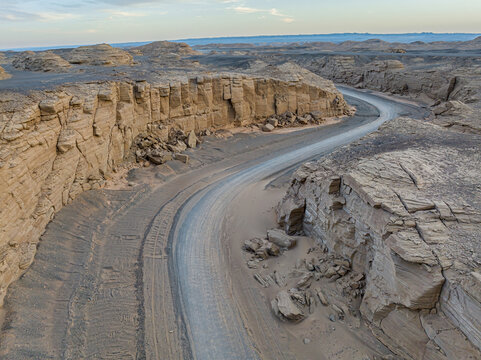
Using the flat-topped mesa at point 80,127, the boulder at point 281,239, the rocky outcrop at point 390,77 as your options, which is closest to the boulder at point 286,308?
→ the boulder at point 281,239

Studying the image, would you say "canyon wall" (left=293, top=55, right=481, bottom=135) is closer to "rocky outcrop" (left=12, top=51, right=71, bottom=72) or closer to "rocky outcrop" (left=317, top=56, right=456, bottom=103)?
"rocky outcrop" (left=317, top=56, right=456, bottom=103)

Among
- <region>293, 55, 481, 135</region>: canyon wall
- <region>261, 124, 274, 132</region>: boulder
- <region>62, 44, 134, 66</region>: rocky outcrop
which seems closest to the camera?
<region>293, 55, 481, 135</region>: canyon wall

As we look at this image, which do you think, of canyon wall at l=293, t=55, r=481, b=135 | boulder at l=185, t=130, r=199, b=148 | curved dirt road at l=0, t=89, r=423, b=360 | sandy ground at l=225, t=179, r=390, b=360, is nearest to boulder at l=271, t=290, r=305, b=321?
sandy ground at l=225, t=179, r=390, b=360

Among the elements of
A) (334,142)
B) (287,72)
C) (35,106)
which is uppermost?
(287,72)

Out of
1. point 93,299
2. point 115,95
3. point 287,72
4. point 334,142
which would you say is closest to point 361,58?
point 287,72

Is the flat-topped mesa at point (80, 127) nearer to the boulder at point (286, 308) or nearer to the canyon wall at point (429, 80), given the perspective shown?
the boulder at point (286, 308)

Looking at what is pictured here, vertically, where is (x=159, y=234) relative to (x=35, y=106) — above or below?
below

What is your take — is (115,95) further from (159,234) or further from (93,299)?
(93,299)

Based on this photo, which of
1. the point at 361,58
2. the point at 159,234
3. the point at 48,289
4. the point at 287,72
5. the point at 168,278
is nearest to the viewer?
the point at 48,289
